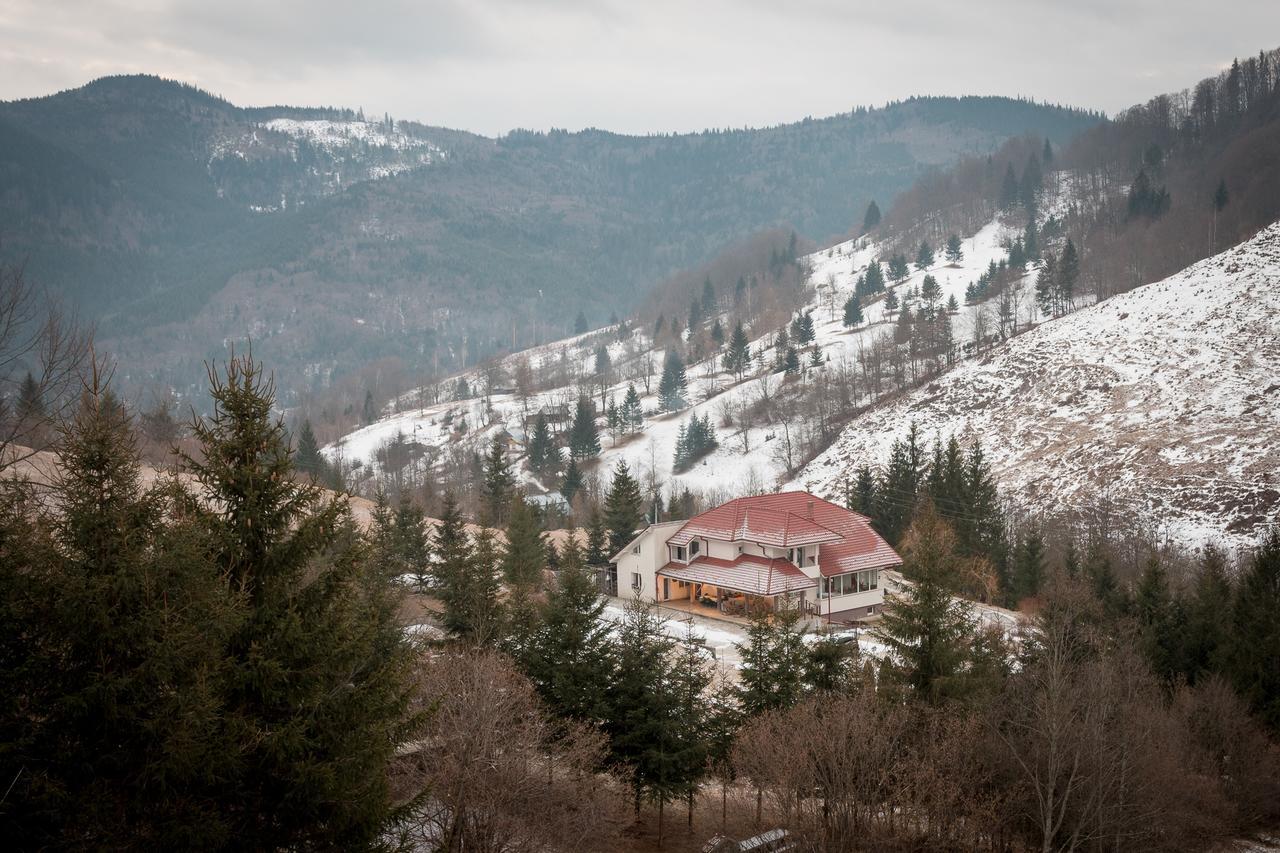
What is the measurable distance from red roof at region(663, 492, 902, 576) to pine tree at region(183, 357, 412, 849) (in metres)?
37.3

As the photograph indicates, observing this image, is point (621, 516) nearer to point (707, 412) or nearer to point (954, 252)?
point (707, 412)

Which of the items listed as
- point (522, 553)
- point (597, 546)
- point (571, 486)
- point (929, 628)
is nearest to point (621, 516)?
point (597, 546)

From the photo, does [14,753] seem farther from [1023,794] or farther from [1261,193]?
[1261,193]

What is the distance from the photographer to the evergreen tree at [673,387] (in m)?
136

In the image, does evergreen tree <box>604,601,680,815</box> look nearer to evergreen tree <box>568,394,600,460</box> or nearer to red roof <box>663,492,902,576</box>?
red roof <box>663,492,902,576</box>

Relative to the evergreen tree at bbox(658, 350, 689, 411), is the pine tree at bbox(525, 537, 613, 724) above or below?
below

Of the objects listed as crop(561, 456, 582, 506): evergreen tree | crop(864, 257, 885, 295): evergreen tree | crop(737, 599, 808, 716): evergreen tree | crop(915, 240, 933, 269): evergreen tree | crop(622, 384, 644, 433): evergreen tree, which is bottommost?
crop(737, 599, 808, 716): evergreen tree

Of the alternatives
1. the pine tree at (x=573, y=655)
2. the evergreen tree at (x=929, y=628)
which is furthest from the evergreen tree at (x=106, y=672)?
the evergreen tree at (x=929, y=628)

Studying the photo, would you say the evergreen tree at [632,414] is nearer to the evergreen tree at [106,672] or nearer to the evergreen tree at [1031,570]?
the evergreen tree at [1031,570]

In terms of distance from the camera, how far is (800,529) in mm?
49438

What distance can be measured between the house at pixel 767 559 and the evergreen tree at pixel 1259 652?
18.5 meters

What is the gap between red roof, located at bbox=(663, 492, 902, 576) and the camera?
1929 inches

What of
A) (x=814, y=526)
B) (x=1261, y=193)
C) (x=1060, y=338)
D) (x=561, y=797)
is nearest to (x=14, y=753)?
(x=561, y=797)

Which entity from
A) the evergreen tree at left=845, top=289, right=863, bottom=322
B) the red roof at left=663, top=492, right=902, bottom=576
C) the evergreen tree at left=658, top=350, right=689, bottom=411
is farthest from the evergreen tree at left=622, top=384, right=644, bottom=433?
the red roof at left=663, top=492, right=902, bottom=576
